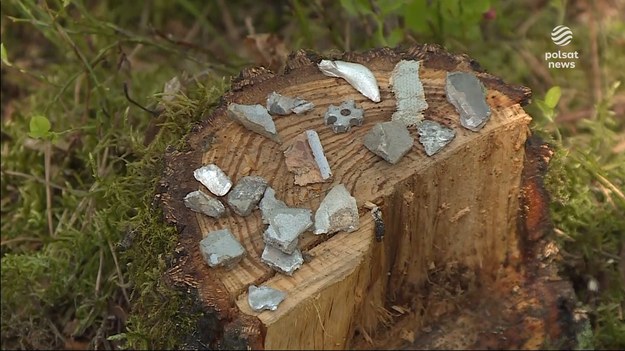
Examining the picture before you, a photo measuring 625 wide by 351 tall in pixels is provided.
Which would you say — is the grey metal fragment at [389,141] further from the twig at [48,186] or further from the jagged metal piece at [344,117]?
the twig at [48,186]

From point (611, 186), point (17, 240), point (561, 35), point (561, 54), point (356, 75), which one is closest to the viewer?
point (356, 75)

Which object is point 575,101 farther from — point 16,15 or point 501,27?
point 16,15

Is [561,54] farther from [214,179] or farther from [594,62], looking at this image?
[214,179]

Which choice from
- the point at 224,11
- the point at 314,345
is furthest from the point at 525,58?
the point at 314,345

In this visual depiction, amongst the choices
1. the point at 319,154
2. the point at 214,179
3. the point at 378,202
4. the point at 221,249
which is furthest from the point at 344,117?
the point at 221,249

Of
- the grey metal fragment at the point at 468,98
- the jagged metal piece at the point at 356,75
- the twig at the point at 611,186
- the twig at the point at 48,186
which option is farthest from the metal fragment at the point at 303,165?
the twig at the point at 48,186

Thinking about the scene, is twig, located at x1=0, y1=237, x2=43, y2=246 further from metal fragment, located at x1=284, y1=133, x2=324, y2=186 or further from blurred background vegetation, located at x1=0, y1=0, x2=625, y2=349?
metal fragment, located at x1=284, y1=133, x2=324, y2=186

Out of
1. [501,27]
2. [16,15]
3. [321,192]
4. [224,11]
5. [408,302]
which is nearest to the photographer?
[321,192]
